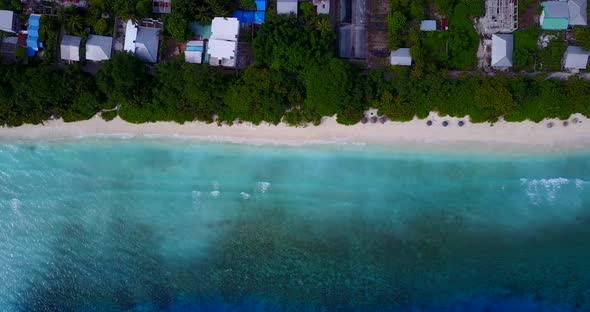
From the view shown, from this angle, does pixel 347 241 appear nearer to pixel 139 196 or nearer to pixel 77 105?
pixel 139 196

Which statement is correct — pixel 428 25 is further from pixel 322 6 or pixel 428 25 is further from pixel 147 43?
pixel 147 43

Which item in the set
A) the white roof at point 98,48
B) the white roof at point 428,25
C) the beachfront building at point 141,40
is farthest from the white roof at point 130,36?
the white roof at point 428,25

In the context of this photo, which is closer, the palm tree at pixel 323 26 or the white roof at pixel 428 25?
the palm tree at pixel 323 26

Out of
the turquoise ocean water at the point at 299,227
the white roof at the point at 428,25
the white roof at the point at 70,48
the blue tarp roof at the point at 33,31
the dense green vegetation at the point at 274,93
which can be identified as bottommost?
the turquoise ocean water at the point at 299,227

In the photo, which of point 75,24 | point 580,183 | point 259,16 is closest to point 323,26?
point 259,16

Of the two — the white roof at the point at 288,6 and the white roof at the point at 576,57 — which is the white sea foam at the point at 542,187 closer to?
the white roof at the point at 576,57

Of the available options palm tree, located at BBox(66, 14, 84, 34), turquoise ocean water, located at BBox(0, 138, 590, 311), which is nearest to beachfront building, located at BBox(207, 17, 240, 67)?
turquoise ocean water, located at BBox(0, 138, 590, 311)

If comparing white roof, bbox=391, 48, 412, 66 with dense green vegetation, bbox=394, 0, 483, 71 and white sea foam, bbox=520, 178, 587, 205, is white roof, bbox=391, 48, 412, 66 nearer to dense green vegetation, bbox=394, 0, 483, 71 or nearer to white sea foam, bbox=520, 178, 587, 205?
dense green vegetation, bbox=394, 0, 483, 71
